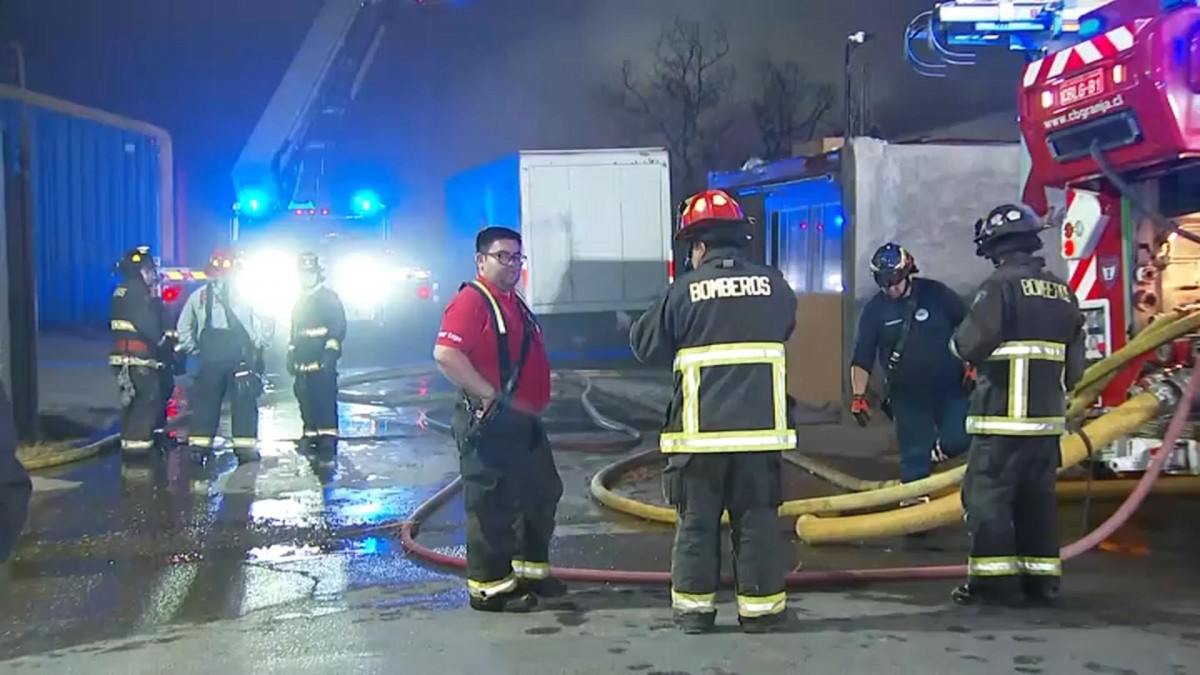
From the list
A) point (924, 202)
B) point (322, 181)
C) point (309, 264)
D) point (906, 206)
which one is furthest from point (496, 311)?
point (322, 181)

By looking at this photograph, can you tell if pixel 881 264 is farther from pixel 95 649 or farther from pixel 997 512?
pixel 95 649

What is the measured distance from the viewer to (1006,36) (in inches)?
306

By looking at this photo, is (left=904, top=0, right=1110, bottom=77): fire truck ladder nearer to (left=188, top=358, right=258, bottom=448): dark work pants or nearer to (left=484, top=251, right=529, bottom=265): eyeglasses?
(left=484, top=251, right=529, bottom=265): eyeglasses

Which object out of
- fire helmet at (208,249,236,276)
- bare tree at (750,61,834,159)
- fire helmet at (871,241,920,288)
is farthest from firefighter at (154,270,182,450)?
bare tree at (750,61,834,159)

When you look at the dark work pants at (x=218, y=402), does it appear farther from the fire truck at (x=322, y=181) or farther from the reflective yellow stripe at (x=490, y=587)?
the fire truck at (x=322, y=181)

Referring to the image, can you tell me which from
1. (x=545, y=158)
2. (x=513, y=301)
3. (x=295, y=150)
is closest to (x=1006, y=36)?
(x=513, y=301)

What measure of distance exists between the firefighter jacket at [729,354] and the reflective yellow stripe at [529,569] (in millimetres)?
968

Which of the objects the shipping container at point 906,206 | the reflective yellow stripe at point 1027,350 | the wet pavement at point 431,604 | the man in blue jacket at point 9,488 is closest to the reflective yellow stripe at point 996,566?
the wet pavement at point 431,604

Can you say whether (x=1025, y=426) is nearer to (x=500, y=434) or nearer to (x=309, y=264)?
(x=500, y=434)

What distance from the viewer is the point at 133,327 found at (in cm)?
899

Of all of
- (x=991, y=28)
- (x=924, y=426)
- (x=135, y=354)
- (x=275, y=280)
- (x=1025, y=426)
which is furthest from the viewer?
(x=275, y=280)

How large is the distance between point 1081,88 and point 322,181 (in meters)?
13.7

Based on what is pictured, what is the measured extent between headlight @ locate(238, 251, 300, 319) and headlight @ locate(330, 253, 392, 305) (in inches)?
48.8

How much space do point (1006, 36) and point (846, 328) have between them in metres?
3.59
